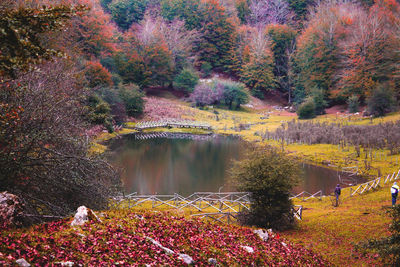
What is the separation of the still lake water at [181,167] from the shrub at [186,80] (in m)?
26.1

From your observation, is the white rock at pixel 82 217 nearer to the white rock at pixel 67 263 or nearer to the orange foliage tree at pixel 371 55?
the white rock at pixel 67 263

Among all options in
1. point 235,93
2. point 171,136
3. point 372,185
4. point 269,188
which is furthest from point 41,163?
point 235,93

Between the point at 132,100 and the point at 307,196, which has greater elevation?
the point at 132,100

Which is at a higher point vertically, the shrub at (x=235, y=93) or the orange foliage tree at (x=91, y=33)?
the orange foliage tree at (x=91, y=33)

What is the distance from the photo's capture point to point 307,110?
Result: 54156mm

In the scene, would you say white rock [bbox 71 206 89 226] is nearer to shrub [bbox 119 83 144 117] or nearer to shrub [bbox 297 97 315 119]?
shrub [bbox 119 83 144 117]

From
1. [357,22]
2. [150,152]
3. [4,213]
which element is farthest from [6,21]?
[357,22]

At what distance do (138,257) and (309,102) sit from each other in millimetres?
52725

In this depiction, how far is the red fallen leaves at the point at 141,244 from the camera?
566 cm

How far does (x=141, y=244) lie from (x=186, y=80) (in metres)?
60.9

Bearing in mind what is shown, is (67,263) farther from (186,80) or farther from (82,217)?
(186,80)

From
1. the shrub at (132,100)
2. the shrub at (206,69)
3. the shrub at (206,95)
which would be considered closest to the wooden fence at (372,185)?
the shrub at (132,100)

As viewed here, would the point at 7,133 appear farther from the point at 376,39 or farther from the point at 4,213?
the point at 376,39

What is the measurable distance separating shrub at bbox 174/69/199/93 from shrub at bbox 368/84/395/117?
115ft
